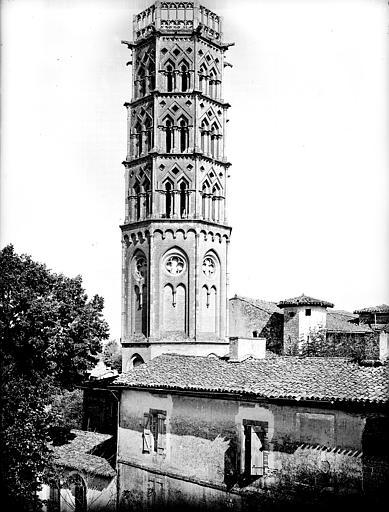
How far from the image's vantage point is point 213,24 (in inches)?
1640

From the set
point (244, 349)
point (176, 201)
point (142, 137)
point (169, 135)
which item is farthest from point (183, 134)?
point (244, 349)

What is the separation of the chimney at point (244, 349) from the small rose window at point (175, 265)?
12.9 metres

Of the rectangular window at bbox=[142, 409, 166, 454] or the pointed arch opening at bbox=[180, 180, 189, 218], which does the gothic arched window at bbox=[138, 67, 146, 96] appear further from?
the rectangular window at bbox=[142, 409, 166, 454]

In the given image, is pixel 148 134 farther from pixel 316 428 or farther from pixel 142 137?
pixel 316 428

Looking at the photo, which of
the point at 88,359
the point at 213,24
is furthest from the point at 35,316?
the point at 213,24

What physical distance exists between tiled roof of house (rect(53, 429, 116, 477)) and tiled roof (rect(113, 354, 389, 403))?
3.57 m

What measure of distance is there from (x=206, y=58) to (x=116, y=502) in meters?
27.5

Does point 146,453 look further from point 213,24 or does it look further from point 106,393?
point 213,24

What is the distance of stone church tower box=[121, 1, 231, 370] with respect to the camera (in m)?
38.5

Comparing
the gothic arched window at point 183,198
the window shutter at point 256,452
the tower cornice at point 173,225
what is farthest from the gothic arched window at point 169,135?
the window shutter at point 256,452

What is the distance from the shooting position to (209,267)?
39.9 meters

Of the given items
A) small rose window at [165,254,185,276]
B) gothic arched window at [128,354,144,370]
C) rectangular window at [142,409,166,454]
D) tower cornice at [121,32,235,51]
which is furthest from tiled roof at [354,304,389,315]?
rectangular window at [142,409,166,454]

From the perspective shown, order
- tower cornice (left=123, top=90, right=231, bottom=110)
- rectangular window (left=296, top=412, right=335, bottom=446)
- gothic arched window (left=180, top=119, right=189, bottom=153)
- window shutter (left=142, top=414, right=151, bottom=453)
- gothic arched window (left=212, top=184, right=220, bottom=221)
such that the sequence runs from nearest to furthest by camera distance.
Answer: rectangular window (left=296, top=412, right=335, bottom=446), window shutter (left=142, top=414, right=151, bottom=453), tower cornice (left=123, top=90, right=231, bottom=110), gothic arched window (left=180, top=119, right=189, bottom=153), gothic arched window (left=212, top=184, right=220, bottom=221)

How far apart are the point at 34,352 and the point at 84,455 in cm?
604
